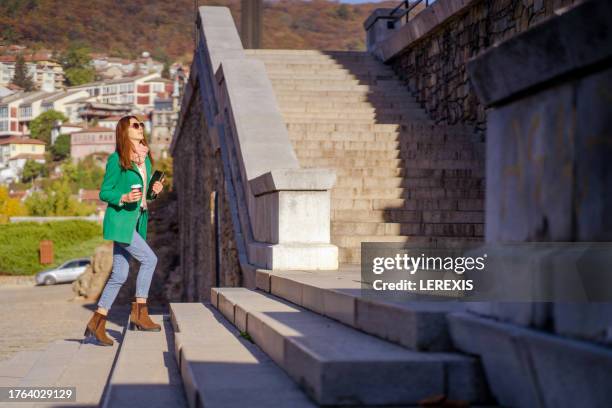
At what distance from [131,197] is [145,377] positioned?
5.55ft

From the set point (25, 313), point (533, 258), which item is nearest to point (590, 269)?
point (533, 258)

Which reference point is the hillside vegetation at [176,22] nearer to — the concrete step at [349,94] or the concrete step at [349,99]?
the concrete step at [349,94]

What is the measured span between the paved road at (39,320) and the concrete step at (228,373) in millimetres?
5569

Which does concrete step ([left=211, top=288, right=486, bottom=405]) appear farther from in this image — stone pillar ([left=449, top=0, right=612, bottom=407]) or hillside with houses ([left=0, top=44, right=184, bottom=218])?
hillside with houses ([left=0, top=44, right=184, bottom=218])

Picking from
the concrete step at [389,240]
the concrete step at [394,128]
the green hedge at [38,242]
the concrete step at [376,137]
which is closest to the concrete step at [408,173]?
the concrete step at [376,137]

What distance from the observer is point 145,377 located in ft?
14.4

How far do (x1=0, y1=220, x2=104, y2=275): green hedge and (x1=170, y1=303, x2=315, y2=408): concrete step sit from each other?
42794 mm

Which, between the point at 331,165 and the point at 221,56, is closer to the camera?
the point at 331,165

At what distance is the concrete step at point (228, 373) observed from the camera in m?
3.27

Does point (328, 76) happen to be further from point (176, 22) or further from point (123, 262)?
point (176, 22)

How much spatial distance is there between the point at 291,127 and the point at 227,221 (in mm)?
1339

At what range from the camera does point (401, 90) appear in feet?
44.2

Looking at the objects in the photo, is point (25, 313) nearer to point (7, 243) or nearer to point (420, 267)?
point (420, 267)

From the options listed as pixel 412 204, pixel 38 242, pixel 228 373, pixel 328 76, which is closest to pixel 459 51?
pixel 328 76
